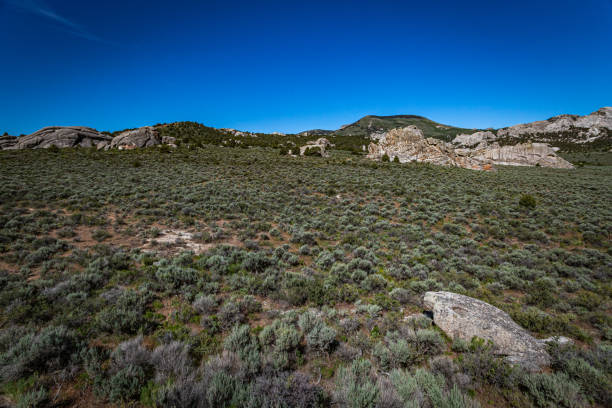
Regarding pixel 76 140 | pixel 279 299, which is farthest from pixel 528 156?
pixel 76 140

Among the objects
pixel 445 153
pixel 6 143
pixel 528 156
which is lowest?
pixel 528 156

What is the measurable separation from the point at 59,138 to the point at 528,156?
9651cm

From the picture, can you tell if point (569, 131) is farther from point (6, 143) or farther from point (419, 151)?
point (6, 143)

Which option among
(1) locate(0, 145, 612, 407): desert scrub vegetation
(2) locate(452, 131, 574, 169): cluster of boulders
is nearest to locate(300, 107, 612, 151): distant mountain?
(2) locate(452, 131, 574, 169): cluster of boulders

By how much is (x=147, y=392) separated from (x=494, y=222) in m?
16.7

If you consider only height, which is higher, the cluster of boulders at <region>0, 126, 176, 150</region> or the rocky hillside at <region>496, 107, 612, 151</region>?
the rocky hillside at <region>496, 107, 612, 151</region>

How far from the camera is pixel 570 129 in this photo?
112 metres

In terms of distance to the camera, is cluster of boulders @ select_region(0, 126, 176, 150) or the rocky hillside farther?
the rocky hillside

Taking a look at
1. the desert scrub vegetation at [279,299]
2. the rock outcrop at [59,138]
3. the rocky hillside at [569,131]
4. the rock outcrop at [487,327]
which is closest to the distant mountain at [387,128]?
the rocky hillside at [569,131]

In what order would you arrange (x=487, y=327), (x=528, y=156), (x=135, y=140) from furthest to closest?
(x=528, y=156)
(x=135, y=140)
(x=487, y=327)

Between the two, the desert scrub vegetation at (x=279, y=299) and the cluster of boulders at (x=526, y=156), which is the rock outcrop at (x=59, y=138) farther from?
the cluster of boulders at (x=526, y=156)

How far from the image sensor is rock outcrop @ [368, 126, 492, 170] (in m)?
39.7

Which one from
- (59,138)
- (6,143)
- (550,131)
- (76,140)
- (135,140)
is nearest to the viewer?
(6,143)

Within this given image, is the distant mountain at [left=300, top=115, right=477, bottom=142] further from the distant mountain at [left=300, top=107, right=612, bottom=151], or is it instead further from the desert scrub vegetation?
the desert scrub vegetation
